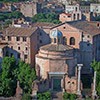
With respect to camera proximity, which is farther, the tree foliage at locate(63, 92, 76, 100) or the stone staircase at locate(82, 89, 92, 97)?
the stone staircase at locate(82, 89, 92, 97)

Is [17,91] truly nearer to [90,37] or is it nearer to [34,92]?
[34,92]

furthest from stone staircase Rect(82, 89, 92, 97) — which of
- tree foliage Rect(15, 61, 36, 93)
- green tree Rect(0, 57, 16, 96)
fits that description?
green tree Rect(0, 57, 16, 96)

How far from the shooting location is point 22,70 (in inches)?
1499

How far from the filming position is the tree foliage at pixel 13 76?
36.5 meters

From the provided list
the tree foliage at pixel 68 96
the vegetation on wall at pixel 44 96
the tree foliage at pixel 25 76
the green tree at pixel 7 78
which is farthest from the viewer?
the tree foliage at pixel 25 76

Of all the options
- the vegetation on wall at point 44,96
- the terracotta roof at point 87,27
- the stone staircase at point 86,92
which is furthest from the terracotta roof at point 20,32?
the stone staircase at point 86,92

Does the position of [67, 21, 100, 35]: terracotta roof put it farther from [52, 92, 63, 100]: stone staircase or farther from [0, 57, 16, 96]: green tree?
[0, 57, 16, 96]: green tree

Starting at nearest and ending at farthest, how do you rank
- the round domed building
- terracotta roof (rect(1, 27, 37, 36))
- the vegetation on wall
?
the vegetation on wall < the round domed building < terracotta roof (rect(1, 27, 37, 36))

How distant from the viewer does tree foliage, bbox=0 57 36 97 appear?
3653cm

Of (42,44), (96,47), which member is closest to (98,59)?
(96,47)

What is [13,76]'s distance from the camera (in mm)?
38188

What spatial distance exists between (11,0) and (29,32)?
3355 inches

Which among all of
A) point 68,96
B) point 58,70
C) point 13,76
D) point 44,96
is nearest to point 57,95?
point 68,96

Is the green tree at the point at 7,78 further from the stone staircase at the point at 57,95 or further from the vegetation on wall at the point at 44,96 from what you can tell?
the stone staircase at the point at 57,95
